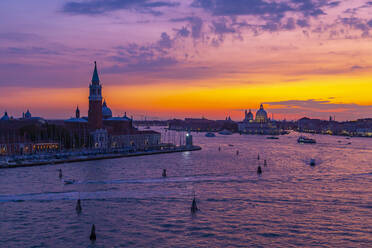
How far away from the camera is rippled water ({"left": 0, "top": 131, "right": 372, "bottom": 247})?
70.1 feet

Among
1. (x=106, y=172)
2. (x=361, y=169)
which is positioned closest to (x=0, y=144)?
(x=106, y=172)

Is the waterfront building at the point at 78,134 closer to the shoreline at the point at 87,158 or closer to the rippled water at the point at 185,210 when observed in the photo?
the shoreline at the point at 87,158

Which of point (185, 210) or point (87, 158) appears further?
point (87, 158)

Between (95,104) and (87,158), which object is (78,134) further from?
(87,158)

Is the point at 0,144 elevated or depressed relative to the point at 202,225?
elevated

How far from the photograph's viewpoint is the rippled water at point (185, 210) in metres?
21.4

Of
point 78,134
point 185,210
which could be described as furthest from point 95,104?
point 185,210

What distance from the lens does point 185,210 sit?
87.7 ft

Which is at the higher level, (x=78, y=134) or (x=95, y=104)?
(x=95, y=104)

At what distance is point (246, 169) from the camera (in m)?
50.6

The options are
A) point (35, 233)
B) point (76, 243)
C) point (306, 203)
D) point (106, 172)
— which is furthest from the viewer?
point (106, 172)

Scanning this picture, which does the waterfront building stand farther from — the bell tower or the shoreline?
the shoreline

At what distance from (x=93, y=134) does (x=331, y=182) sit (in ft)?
169

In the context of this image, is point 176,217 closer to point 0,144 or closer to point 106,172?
point 106,172
